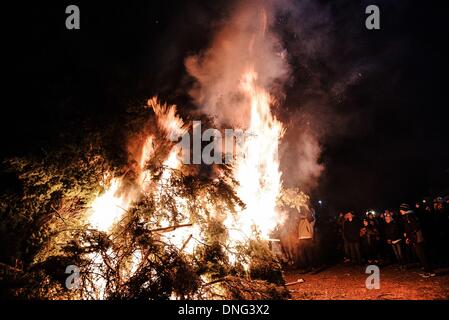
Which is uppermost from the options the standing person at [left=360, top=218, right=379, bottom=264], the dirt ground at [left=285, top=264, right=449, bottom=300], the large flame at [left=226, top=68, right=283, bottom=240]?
the large flame at [left=226, top=68, right=283, bottom=240]

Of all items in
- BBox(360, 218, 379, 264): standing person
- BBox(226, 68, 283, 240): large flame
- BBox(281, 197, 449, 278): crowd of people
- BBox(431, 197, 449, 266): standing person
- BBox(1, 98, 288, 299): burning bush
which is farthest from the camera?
BBox(360, 218, 379, 264): standing person

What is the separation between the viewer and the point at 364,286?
7.18 m

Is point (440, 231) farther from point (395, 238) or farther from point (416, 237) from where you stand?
point (416, 237)

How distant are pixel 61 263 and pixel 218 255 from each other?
2585 millimetres

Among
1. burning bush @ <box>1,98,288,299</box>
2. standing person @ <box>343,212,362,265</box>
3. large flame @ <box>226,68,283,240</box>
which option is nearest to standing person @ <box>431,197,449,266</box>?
standing person @ <box>343,212,362,265</box>

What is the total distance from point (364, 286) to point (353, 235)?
3.09 meters

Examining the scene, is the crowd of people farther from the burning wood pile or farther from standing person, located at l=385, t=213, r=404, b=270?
the burning wood pile

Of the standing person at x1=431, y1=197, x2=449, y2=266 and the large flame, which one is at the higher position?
the large flame

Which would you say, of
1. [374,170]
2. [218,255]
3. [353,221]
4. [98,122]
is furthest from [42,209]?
[374,170]

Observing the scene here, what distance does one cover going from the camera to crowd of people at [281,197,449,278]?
329 inches

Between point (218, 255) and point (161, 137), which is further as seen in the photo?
point (161, 137)

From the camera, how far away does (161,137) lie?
6.92 m

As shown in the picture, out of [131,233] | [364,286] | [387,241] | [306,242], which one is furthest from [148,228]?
[387,241]
